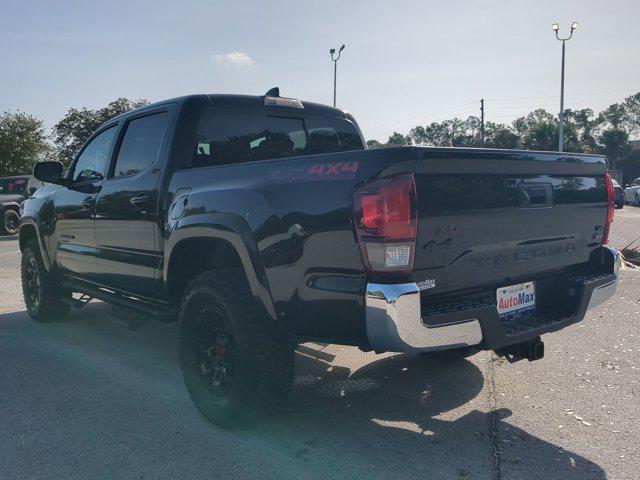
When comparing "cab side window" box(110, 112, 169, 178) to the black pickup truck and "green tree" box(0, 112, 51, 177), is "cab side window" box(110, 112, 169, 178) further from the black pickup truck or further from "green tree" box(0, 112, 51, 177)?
"green tree" box(0, 112, 51, 177)

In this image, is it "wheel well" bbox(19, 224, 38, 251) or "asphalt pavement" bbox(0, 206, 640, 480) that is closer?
"asphalt pavement" bbox(0, 206, 640, 480)

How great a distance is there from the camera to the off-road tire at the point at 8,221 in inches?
634

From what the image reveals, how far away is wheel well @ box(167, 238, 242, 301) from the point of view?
3527mm

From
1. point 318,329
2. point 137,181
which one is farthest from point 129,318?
point 318,329

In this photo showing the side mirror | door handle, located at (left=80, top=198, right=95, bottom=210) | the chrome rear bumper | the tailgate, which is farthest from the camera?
the side mirror

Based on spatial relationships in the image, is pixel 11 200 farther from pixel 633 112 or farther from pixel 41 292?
pixel 633 112

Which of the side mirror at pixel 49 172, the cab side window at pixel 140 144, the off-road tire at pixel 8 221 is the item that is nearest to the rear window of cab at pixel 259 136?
the cab side window at pixel 140 144

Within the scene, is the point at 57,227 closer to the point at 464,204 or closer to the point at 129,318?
the point at 129,318

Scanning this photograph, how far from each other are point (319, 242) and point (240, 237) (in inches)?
21.2

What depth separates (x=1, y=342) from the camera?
5180 mm

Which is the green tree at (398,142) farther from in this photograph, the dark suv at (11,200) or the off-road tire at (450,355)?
the dark suv at (11,200)

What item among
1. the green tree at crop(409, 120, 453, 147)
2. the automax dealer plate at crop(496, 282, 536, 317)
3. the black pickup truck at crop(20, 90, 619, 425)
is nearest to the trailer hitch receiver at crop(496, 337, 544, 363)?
the black pickup truck at crop(20, 90, 619, 425)

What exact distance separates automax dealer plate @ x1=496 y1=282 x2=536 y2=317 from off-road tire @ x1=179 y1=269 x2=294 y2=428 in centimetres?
118

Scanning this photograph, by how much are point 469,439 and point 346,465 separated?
754 mm
